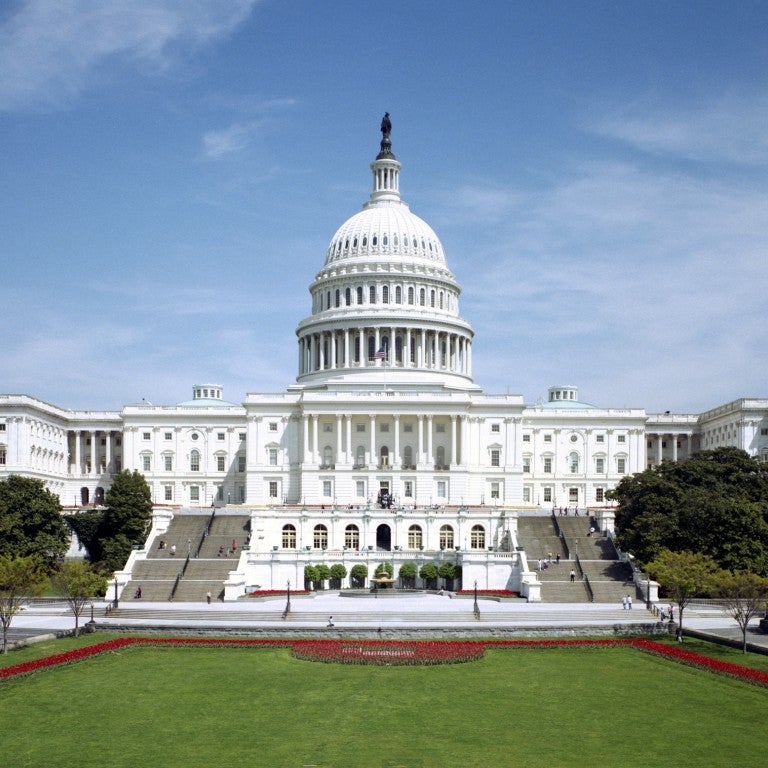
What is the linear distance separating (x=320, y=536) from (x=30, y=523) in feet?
86.7

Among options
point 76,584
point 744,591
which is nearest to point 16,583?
point 76,584

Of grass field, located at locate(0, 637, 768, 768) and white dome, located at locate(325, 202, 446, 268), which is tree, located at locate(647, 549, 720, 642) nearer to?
grass field, located at locate(0, 637, 768, 768)

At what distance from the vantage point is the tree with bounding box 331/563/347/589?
91.9 metres

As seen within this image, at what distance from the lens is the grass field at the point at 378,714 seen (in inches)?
1415

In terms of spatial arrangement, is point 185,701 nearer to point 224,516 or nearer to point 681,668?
point 681,668

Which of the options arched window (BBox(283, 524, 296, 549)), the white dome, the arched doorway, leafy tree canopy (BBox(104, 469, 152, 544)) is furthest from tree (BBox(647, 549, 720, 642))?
the white dome

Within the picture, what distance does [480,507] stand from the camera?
10825 cm

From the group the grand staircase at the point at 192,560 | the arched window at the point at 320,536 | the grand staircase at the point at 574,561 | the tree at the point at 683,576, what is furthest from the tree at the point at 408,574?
the tree at the point at 683,576

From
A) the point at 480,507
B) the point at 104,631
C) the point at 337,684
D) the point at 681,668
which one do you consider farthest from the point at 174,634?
the point at 480,507

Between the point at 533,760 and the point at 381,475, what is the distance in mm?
84677

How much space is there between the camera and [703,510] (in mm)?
85562

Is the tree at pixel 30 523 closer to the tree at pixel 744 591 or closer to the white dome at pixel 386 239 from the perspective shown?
the tree at pixel 744 591

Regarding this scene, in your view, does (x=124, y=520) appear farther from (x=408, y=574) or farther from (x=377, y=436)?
(x=377, y=436)

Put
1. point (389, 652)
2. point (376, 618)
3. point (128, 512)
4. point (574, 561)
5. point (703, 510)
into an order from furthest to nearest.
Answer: point (128, 512)
point (574, 561)
point (703, 510)
point (376, 618)
point (389, 652)
